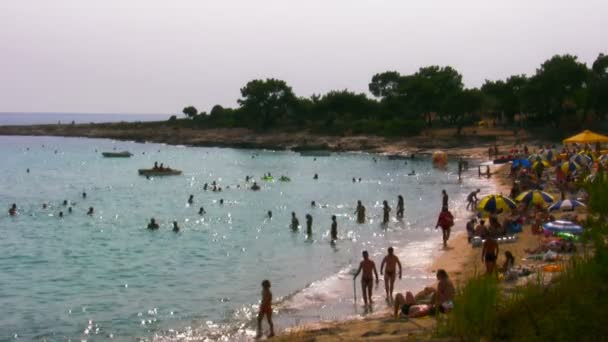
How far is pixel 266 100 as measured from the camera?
117 meters

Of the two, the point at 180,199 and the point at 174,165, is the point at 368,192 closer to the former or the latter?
the point at 180,199

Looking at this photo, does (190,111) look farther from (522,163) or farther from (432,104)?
(522,163)

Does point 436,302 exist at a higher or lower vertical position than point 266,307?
higher

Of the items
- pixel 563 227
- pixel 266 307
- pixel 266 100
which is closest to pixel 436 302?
pixel 266 307

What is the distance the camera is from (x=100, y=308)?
64.7 ft

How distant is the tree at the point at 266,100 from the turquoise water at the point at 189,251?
175ft

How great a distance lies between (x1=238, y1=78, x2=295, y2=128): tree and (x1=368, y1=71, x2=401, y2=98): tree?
87.4 feet

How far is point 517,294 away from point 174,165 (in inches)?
2841

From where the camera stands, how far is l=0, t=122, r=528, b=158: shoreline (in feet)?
278

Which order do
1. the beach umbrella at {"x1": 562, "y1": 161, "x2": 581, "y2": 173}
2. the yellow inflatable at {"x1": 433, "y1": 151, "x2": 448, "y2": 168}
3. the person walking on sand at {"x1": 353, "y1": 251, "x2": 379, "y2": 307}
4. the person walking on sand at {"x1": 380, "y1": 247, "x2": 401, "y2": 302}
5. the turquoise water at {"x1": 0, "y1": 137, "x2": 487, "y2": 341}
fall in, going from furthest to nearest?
the yellow inflatable at {"x1": 433, "y1": 151, "x2": 448, "y2": 168} < the beach umbrella at {"x1": 562, "y1": 161, "x2": 581, "y2": 173} < the turquoise water at {"x1": 0, "y1": 137, "x2": 487, "y2": 341} < the person walking on sand at {"x1": 380, "y1": 247, "x2": 401, "y2": 302} < the person walking on sand at {"x1": 353, "y1": 251, "x2": 379, "y2": 307}

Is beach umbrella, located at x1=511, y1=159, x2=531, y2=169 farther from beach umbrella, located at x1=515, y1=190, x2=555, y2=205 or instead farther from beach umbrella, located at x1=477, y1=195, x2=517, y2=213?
beach umbrella, located at x1=477, y1=195, x2=517, y2=213

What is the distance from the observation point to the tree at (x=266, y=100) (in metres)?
117

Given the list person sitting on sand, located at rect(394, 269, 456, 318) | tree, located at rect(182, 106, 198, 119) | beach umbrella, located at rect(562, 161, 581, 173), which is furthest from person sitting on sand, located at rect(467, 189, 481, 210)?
tree, located at rect(182, 106, 198, 119)

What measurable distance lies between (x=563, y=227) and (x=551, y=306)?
13.1m
